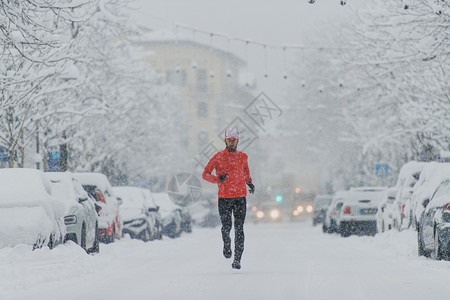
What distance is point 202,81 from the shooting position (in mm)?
119250

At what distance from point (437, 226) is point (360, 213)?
15113 mm

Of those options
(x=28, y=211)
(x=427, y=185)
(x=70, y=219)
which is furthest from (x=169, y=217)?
(x=28, y=211)

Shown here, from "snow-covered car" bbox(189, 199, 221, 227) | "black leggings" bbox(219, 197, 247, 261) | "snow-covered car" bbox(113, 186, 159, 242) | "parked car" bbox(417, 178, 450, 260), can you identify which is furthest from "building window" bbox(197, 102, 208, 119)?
"black leggings" bbox(219, 197, 247, 261)

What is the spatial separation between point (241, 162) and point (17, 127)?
16.1m

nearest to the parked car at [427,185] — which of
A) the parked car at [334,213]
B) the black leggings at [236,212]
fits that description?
the black leggings at [236,212]

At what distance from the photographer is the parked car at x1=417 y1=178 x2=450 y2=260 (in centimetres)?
1536

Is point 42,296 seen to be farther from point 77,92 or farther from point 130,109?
point 130,109

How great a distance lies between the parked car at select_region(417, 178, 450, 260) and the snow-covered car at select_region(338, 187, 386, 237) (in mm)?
13091

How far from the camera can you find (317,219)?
51.1 metres

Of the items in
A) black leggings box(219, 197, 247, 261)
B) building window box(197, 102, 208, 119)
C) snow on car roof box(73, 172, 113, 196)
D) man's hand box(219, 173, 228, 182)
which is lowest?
black leggings box(219, 197, 247, 261)

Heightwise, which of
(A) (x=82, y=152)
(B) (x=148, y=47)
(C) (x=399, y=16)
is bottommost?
(A) (x=82, y=152)

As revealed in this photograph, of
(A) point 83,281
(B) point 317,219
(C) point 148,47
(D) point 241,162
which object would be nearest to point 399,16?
(D) point 241,162

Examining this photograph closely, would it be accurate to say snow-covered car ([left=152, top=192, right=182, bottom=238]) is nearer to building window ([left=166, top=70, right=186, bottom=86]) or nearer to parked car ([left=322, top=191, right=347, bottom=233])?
parked car ([left=322, top=191, right=347, bottom=233])

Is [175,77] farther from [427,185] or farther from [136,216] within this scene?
[427,185]
